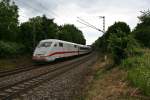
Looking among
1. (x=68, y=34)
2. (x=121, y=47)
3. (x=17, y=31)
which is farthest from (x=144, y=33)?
(x=68, y=34)

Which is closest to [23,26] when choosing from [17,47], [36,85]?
[17,47]

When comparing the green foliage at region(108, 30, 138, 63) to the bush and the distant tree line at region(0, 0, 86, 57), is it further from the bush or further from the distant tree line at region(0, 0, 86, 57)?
the distant tree line at region(0, 0, 86, 57)

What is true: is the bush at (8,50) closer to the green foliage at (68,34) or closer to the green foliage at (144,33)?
the green foliage at (144,33)

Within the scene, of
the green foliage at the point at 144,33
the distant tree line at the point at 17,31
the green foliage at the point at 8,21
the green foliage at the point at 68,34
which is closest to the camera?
the distant tree line at the point at 17,31

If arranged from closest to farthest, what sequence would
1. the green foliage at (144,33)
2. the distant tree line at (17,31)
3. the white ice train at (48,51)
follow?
the white ice train at (48,51)
the distant tree line at (17,31)
the green foliage at (144,33)

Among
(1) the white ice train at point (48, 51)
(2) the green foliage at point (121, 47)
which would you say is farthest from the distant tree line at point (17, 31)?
(2) the green foliage at point (121, 47)

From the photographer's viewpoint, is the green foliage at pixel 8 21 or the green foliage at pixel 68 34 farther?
the green foliage at pixel 68 34

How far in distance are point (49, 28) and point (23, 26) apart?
206 inches

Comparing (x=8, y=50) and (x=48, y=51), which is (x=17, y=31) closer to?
(x=8, y=50)

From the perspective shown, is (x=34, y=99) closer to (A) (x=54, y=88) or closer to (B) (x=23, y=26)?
(A) (x=54, y=88)

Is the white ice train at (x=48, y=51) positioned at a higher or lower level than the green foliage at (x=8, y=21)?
lower

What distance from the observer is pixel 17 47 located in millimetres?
30094

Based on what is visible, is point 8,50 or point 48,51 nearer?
point 48,51

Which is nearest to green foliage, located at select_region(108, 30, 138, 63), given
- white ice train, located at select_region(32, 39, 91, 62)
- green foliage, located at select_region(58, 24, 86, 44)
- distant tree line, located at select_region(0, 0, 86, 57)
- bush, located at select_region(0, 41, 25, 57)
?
white ice train, located at select_region(32, 39, 91, 62)
